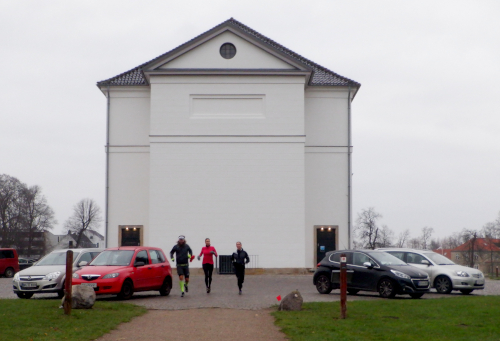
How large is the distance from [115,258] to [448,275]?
11161 mm

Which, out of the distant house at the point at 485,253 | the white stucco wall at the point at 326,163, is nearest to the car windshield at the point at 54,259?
the white stucco wall at the point at 326,163

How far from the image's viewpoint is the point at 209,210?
37.0 metres

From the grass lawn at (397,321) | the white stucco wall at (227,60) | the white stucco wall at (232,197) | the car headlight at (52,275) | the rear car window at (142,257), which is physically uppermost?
the white stucco wall at (227,60)

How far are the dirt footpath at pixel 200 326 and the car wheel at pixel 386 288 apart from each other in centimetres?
539

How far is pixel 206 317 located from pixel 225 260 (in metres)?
21.3

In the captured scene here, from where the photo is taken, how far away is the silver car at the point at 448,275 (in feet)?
73.7

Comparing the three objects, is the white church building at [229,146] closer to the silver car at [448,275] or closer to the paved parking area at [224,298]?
the paved parking area at [224,298]

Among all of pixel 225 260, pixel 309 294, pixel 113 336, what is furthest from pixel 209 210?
pixel 113 336

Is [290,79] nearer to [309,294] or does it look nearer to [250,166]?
[250,166]

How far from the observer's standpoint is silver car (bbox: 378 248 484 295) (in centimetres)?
2245

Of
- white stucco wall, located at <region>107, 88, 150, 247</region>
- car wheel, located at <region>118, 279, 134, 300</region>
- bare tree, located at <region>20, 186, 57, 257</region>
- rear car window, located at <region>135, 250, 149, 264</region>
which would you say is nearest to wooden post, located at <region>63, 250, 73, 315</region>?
car wheel, located at <region>118, 279, 134, 300</region>

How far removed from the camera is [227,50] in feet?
123

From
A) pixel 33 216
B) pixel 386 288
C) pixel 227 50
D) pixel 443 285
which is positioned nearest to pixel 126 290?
pixel 386 288

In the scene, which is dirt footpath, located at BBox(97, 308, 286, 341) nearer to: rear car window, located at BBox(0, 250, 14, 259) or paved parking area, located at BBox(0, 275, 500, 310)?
paved parking area, located at BBox(0, 275, 500, 310)
